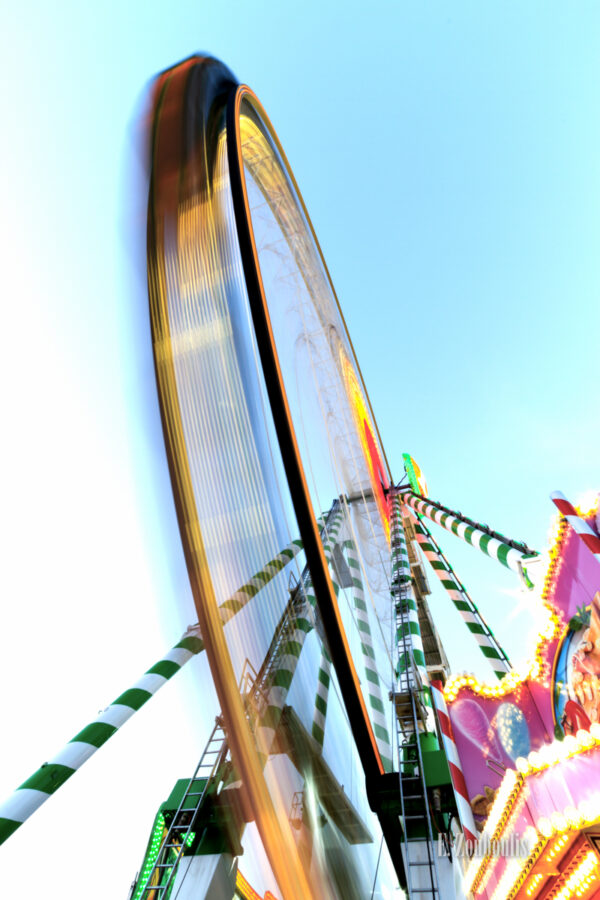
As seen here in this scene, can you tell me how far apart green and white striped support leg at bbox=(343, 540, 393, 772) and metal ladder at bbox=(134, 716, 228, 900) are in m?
1.50

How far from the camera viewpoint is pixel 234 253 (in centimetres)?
386

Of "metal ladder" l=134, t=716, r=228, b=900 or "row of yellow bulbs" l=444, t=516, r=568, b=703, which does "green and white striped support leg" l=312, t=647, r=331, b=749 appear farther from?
"row of yellow bulbs" l=444, t=516, r=568, b=703

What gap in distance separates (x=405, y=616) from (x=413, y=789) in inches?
111

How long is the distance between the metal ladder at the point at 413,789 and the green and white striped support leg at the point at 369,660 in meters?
0.18

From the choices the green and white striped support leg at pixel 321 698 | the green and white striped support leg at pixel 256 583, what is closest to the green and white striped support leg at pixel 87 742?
the green and white striped support leg at pixel 256 583

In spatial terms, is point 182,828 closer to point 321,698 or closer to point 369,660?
point 321,698

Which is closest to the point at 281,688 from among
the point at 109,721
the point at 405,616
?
the point at 109,721

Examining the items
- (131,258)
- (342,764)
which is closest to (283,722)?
(342,764)

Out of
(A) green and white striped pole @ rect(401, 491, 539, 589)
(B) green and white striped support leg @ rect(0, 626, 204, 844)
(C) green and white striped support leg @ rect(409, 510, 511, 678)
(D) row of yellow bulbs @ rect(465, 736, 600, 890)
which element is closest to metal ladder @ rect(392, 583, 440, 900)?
→ (D) row of yellow bulbs @ rect(465, 736, 600, 890)

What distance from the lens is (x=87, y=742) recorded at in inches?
103

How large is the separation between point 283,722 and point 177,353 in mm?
2212

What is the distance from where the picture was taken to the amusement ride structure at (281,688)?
2.35 m

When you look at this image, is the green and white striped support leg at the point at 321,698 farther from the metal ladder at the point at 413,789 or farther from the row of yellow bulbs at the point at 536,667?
the row of yellow bulbs at the point at 536,667

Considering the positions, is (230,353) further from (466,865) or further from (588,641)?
(466,865)
